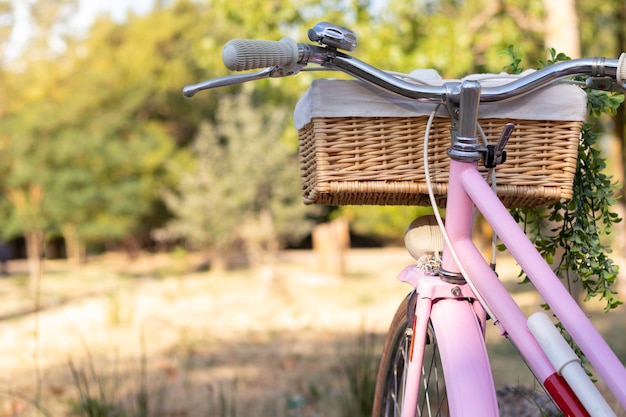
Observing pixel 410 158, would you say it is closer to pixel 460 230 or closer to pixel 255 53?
pixel 460 230

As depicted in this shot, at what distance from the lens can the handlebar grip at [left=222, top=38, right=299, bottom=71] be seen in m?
1.33

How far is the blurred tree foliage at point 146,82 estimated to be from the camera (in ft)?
22.9

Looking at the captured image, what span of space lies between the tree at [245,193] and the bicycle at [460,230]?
10.7 m

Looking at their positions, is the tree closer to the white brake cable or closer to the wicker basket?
the wicker basket

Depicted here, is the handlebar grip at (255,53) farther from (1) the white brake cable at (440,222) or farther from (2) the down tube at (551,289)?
(2) the down tube at (551,289)

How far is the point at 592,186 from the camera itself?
1.95 meters

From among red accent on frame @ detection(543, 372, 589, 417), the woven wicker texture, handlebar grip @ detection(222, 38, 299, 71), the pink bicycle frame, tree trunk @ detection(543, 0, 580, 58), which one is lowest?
red accent on frame @ detection(543, 372, 589, 417)

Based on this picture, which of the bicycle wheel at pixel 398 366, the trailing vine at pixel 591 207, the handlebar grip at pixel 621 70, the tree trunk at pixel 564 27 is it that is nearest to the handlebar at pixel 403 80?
the handlebar grip at pixel 621 70

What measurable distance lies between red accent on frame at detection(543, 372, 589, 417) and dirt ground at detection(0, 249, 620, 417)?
1.95 metres

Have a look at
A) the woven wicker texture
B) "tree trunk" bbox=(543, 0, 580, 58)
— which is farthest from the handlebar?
"tree trunk" bbox=(543, 0, 580, 58)

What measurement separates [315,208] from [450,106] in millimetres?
14344

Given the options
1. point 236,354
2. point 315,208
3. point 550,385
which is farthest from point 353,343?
point 315,208

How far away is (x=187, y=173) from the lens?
13.8 metres

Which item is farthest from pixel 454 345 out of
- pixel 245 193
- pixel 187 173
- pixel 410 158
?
pixel 187 173
